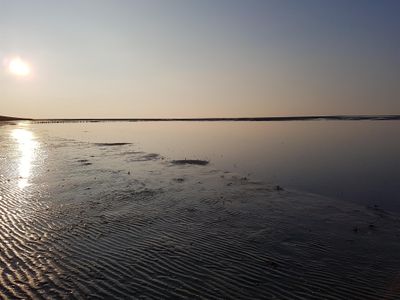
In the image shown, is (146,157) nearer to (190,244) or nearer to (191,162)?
(191,162)

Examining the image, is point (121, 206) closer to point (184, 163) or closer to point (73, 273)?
point (73, 273)

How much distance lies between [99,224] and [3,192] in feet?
28.5

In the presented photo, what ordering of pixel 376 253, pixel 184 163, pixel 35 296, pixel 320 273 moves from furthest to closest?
pixel 184 163 < pixel 376 253 < pixel 320 273 < pixel 35 296

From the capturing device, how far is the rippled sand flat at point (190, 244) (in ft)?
28.6

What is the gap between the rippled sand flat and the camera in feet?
28.6

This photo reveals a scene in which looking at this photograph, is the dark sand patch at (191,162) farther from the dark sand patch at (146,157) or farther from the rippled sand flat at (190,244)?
the rippled sand flat at (190,244)

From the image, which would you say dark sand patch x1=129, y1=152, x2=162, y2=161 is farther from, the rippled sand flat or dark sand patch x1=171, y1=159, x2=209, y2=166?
the rippled sand flat

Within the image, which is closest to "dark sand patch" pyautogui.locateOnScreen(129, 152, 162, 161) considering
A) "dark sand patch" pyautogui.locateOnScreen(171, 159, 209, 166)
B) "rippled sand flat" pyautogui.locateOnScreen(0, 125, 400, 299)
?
"dark sand patch" pyautogui.locateOnScreen(171, 159, 209, 166)

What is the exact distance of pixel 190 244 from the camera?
1190 cm

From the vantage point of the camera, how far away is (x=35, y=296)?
26.8 feet

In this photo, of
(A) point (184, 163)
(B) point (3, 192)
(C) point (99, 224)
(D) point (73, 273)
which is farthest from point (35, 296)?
(A) point (184, 163)

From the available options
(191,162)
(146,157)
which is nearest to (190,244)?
(191,162)

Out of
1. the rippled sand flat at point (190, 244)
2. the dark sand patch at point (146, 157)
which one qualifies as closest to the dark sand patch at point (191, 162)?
the dark sand patch at point (146, 157)

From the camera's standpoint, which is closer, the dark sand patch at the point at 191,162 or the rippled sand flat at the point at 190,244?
the rippled sand flat at the point at 190,244
